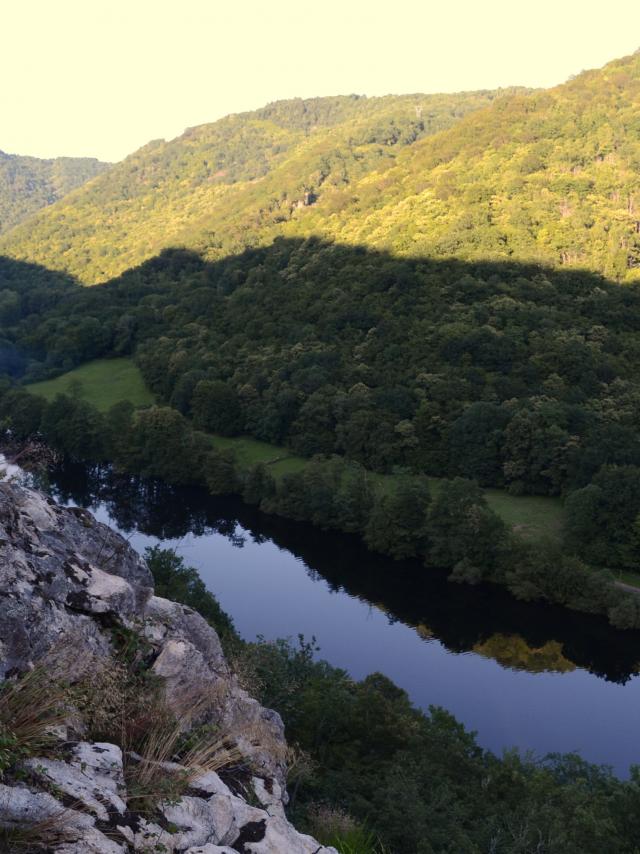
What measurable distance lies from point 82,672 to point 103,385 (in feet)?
336

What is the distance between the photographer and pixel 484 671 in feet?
147

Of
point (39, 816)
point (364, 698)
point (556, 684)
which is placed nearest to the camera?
point (39, 816)

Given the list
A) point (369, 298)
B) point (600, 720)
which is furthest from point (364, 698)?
point (369, 298)

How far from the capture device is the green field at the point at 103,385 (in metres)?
100

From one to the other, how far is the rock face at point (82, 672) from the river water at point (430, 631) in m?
28.9

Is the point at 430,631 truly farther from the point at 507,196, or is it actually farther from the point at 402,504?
the point at 507,196

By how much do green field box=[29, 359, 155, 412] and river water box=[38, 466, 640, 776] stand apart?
1268 inches

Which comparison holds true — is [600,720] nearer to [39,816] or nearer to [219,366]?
[39,816]

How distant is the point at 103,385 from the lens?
107m

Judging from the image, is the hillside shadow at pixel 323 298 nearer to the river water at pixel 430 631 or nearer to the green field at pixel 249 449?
the green field at pixel 249 449

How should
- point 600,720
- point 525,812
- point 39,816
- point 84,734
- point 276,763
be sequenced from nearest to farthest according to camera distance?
point 39,816
point 84,734
point 276,763
point 525,812
point 600,720

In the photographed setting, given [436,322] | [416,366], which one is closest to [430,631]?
[416,366]

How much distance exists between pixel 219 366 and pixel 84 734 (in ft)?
292

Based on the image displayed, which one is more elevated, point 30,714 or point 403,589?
point 30,714
